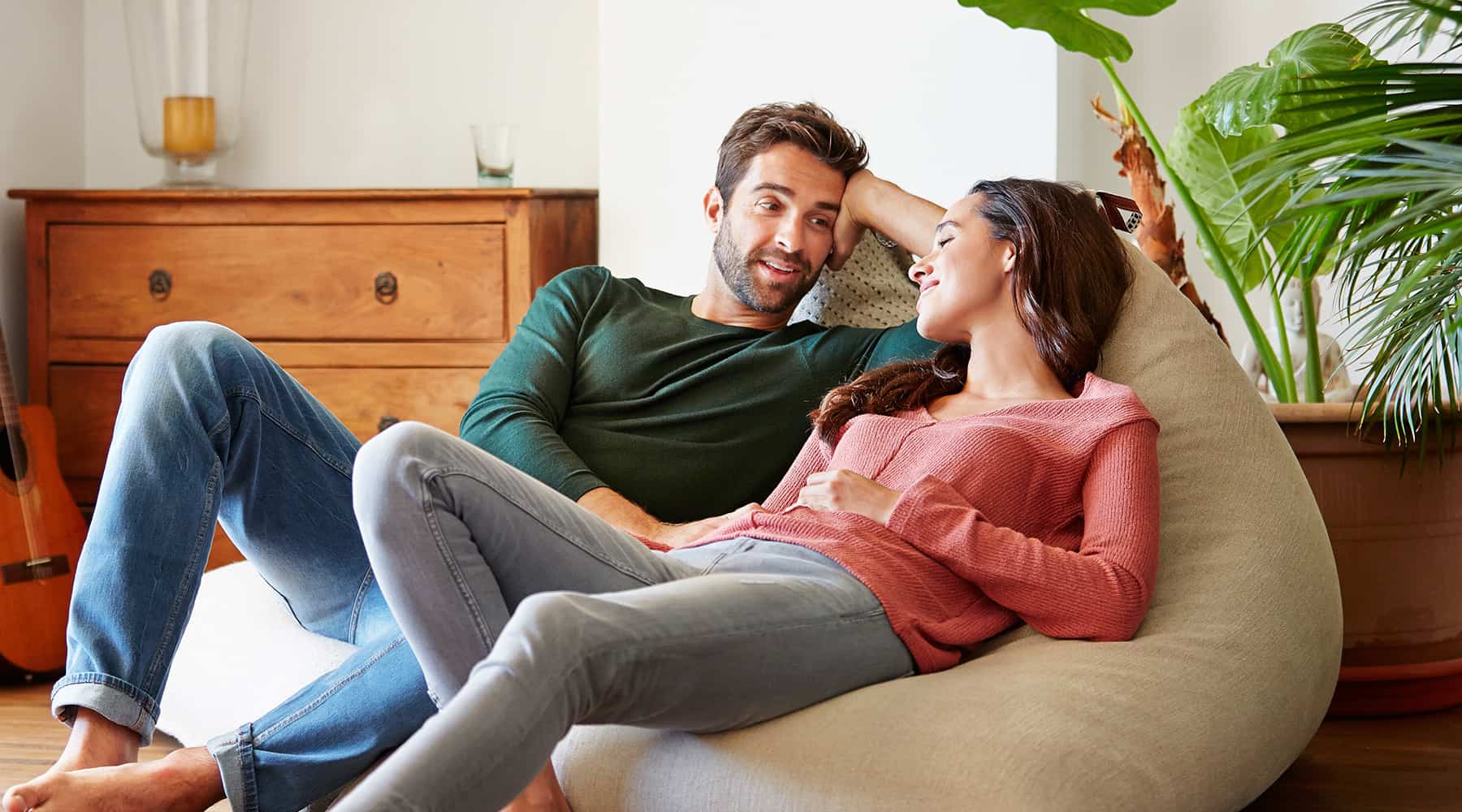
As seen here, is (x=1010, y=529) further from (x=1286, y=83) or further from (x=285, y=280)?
(x=285, y=280)

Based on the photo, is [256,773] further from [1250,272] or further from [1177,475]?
[1250,272]

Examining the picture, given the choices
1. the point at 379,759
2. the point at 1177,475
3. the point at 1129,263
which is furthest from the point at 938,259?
the point at 379,759

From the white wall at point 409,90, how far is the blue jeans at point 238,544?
1.94 metres

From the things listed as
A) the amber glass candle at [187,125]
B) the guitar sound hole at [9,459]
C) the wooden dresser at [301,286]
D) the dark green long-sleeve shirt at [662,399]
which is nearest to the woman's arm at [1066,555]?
the dark green long-sleeve shirt at [662,399]

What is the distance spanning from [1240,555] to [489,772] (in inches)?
36.4

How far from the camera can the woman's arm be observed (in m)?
1.38

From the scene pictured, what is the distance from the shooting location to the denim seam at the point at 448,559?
1.23 m

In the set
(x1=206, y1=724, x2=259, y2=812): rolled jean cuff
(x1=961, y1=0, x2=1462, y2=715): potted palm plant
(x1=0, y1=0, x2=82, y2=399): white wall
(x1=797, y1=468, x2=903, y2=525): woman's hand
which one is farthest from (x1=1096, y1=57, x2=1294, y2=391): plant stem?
(x1=0, y1=0, x2=82, y2=399): white wall

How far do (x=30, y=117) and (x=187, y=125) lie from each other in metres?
0.45

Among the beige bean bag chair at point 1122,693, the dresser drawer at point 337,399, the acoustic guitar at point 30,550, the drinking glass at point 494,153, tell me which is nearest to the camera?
the beige bean bag chair at point 1122,693

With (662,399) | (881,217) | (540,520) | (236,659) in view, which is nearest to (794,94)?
(881,217)

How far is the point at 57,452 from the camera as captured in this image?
3.03 meters

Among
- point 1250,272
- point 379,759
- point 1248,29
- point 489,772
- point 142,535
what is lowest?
point 379,759

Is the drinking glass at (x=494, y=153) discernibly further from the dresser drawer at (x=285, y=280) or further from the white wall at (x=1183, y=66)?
the white wall at (x=1183, y=66)
